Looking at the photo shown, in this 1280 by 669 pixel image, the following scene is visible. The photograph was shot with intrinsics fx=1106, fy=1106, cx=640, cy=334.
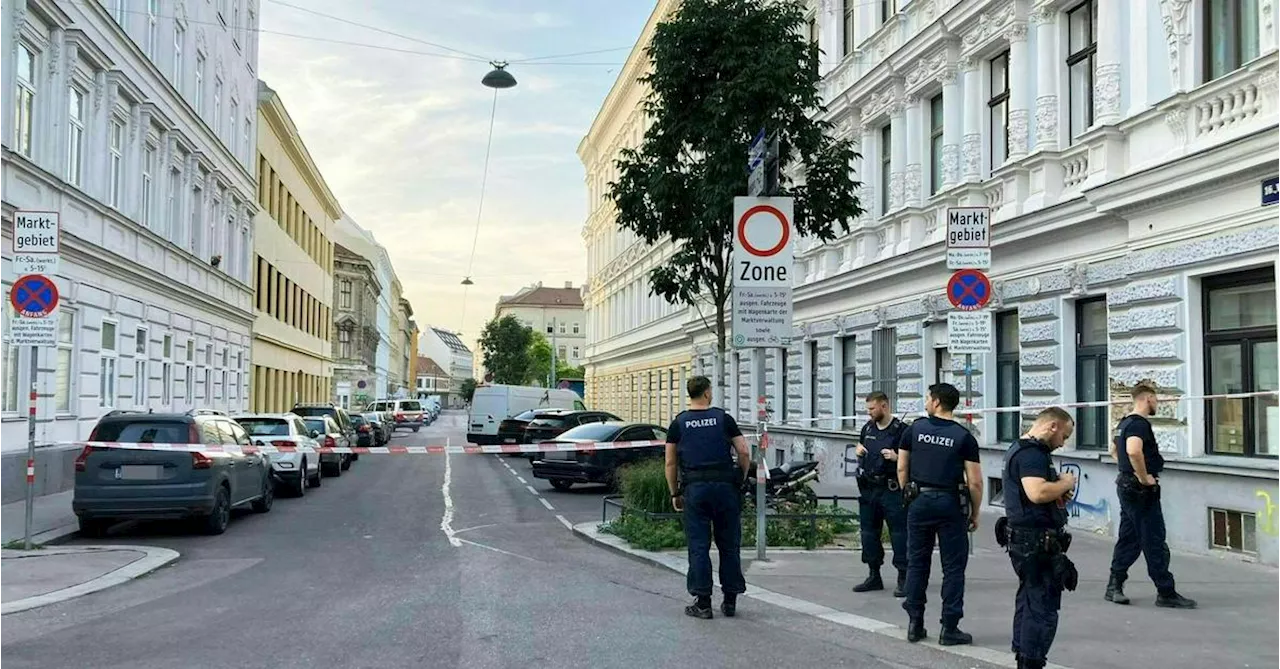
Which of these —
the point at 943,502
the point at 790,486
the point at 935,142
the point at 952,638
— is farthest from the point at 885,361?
the point at 943,502

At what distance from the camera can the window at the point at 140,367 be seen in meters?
24.8

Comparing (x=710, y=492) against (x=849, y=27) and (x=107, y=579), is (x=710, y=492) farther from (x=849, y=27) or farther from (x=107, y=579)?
(x=849, y=27)

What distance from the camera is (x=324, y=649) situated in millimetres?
7238

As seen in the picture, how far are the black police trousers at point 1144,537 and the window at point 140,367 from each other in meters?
21.8

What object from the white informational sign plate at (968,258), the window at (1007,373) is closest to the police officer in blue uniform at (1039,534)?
the white informational sign plate at (968,258)

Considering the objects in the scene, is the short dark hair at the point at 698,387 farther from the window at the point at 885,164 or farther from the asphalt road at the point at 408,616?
the window at the point at 885,164

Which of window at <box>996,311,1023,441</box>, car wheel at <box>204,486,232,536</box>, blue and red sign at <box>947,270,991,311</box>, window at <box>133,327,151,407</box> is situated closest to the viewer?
blue and red sign at <box>947,270,991,311</box>

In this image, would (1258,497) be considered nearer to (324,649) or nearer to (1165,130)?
(1165,130)

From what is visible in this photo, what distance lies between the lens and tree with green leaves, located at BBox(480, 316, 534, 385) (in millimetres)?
89938

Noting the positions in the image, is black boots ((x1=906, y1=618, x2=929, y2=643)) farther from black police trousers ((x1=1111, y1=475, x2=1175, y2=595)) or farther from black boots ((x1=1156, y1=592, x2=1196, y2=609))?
black boots ((x1=1156, y1=592, x2=1196, y2=609))

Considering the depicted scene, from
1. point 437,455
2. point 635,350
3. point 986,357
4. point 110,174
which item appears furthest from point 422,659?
point 635,350

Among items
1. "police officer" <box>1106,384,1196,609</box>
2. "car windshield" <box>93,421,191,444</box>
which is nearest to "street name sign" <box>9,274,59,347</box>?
"car windshield" <box>93,421,191,444</box>

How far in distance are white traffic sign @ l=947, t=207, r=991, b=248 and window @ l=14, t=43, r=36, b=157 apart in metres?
14.9

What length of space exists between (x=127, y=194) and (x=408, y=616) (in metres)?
19.3
